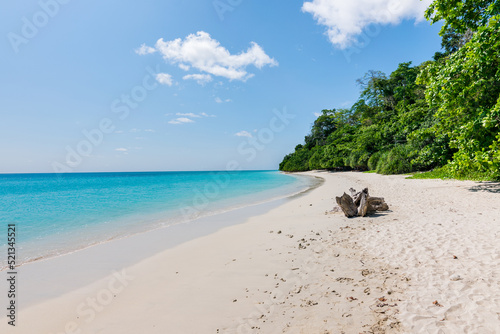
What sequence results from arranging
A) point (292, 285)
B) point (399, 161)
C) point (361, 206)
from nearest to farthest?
point (292, 285) < point (361, 206) < point (399, 161)

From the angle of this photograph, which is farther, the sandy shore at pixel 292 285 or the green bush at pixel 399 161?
the green bush at pixel 399 161

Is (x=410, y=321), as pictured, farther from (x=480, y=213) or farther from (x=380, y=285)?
(x=480, y=213)

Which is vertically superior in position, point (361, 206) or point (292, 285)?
point (361, 206)

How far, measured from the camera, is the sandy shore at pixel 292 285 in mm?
3355

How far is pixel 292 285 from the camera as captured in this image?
453 cm

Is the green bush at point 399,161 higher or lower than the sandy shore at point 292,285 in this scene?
higher

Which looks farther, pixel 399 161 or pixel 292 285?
pixel 399 161

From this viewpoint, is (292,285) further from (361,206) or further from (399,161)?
(399,161)

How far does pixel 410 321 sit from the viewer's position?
122 inches

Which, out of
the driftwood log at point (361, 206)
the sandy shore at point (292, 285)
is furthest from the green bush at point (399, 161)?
the sandy shore at point (292, 285)

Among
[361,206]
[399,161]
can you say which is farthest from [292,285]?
[399,161]

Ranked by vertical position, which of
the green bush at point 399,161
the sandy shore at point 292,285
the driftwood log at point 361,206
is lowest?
the sandy shore at point 292,285

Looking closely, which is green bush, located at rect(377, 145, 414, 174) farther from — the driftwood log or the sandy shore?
the sandy shore

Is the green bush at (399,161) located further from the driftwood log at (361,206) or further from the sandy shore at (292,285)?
the sandy shore at (292,285)
